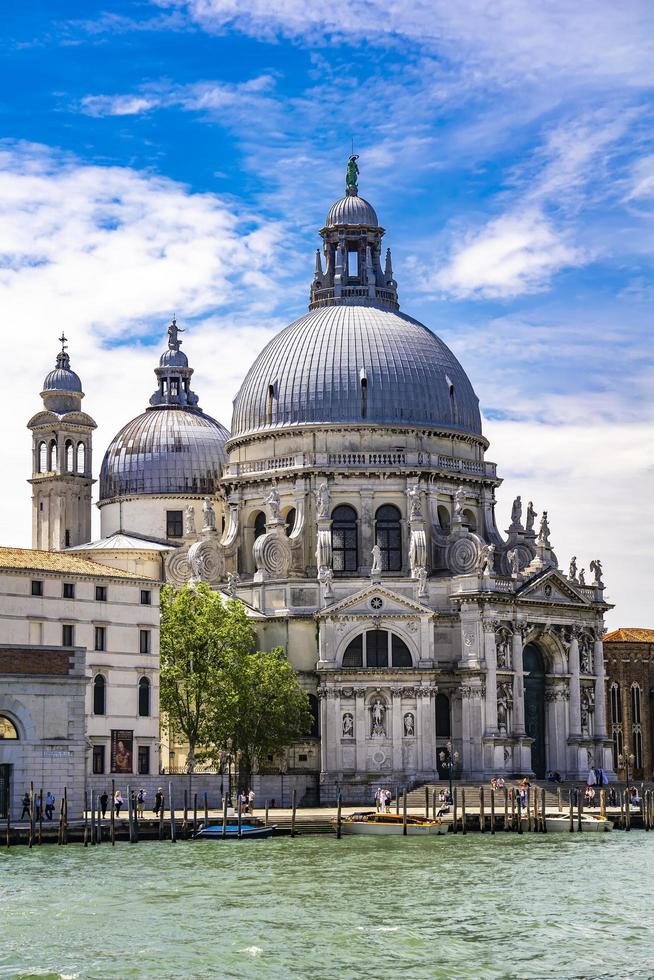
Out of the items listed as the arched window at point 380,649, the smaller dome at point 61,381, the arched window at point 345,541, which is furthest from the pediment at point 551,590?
the smaller dome at point 61,381

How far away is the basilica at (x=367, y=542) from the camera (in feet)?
257

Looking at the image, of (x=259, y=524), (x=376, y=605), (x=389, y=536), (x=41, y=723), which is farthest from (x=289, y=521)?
(x=41, y=723)

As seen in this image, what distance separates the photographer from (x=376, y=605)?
78750 millimetres

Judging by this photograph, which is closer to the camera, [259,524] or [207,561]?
[207,561]

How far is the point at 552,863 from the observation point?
172ft

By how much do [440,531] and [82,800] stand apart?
28.6 meters

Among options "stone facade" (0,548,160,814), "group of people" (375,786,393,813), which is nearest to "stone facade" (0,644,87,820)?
"stone facade" (0,548,160,814)

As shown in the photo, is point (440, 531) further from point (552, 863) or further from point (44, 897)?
point (44, 897)

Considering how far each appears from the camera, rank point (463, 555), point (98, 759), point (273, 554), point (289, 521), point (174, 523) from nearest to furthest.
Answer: point (98, 759) → point (463, 555) → point (273, 554) → point (289, 521) → point (174, 523)

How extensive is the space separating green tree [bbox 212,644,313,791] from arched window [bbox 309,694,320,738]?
110 inches

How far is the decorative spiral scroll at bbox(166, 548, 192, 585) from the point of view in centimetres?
8694

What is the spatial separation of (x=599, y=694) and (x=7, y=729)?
1401 inches

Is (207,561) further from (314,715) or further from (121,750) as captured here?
(121,750)

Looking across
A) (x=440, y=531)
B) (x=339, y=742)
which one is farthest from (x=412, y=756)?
(x=440, y=531)
